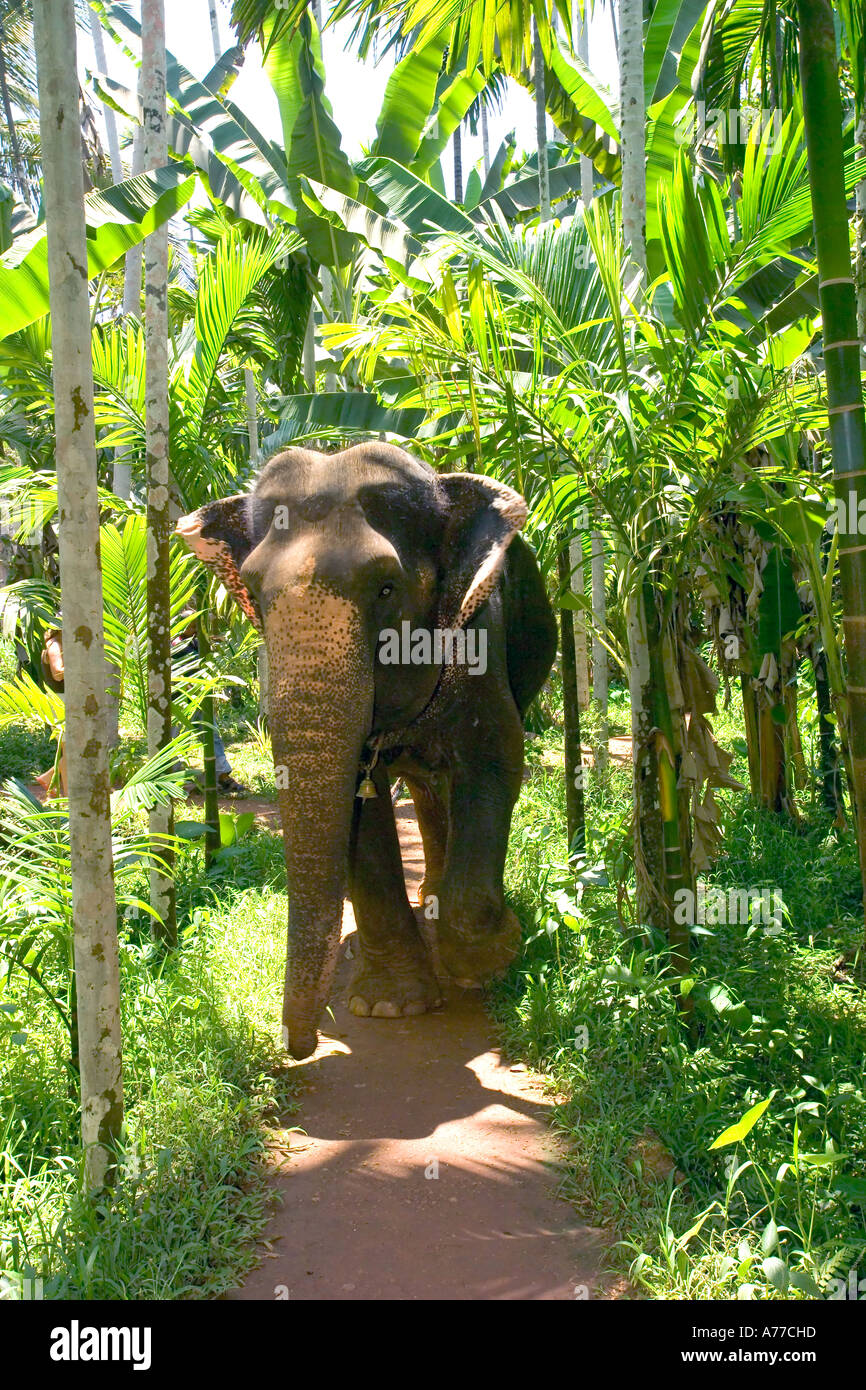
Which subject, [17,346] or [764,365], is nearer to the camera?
[764,365]

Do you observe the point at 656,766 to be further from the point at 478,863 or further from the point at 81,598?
the point at 81,598

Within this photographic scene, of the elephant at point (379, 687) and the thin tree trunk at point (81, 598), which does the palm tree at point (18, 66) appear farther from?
the thin tree trunk at point (81, 598)

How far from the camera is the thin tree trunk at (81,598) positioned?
3041mm

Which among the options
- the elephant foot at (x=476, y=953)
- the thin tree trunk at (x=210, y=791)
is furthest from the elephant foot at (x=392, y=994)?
the thin tree trunk at (x=210, y=791)

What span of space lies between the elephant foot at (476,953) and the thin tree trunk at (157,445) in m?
1.47

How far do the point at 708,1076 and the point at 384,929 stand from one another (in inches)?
63.0

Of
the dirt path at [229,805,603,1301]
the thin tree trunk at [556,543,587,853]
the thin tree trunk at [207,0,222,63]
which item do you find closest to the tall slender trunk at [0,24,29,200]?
the thin tree trunk at [207,0,222,63]

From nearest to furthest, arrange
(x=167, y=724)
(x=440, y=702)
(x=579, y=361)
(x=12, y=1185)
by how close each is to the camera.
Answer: (x=12, y=1185) < (x=579, y=361) < (x=440, y=702) < (x=167, y=724)

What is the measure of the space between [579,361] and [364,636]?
1389 millimetres

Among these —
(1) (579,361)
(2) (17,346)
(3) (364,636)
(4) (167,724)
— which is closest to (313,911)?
(3) (364,636)

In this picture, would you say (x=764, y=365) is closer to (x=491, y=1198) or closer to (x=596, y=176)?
(x=491, y=1198)

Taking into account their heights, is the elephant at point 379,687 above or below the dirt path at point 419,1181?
above

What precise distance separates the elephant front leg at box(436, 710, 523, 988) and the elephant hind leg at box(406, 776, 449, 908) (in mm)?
861

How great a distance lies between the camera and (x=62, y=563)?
3150 millimetres
